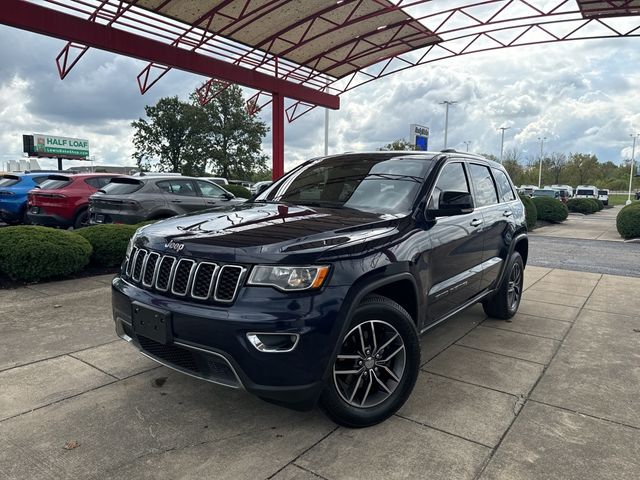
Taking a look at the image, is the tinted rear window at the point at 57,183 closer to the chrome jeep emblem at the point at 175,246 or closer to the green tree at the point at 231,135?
the chrome jeep emblem at the point at 175,246

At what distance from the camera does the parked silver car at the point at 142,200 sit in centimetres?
871

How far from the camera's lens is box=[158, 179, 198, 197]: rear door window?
9.38m

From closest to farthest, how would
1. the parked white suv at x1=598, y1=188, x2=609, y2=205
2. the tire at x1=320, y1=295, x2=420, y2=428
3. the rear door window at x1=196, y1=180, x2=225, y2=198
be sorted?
the tire at x1=320, y1=295, x2=420, y2=428 → the rear door window at x1=196, y1=180, x2=225, y2=198 → the parked white suv at x1=598, y1=188, x2=609, y2=205

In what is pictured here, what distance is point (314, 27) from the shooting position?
1666cm

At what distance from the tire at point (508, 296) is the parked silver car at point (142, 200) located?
4.64m

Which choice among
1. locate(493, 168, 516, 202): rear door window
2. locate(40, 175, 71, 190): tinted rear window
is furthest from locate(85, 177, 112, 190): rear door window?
locate(493, 168, 516, 202): rear door window

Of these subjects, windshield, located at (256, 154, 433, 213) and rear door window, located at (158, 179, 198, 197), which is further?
rear door window, located at (158, 179, 198, 197)

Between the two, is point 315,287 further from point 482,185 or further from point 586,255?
point 586,255

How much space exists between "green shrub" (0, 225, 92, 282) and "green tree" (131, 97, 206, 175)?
138 ft

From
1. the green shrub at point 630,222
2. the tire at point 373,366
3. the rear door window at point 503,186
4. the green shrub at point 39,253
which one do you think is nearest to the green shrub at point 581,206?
the green shrub at point 630,222

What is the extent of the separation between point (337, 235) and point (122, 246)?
539 cm

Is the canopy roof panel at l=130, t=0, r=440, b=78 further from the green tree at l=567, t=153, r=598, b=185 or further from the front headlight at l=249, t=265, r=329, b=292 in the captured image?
the green tree at l=567, t=153, r=598, b=185

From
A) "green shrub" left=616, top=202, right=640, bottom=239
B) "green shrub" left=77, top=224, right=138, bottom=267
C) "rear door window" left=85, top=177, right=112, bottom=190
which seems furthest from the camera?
"green shrub" left=616, top=202, right=640, bottom=239

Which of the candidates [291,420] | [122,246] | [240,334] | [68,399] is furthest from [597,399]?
[122,246]
